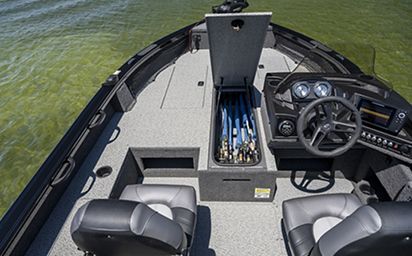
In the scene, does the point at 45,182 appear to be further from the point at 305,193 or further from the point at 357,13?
the point at 357,13

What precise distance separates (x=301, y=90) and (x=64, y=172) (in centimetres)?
194

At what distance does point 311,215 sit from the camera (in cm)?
163

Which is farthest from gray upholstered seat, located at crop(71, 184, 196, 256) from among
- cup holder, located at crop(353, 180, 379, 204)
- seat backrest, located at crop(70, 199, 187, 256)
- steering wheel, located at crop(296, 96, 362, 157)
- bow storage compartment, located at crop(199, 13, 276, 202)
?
cup holder, located at crop(353, 180, 379, 204)

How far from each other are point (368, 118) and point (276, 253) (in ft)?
4.01

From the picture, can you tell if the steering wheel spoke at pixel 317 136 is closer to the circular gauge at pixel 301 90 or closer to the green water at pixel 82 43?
the circular gauge at pixel 301 90

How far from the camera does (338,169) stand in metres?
2.35

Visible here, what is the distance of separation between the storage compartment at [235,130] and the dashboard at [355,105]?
221 mm

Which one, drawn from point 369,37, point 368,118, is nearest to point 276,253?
point 368,118

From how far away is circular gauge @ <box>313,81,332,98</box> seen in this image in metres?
1.95

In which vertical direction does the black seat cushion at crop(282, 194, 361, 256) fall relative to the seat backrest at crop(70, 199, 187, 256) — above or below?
below

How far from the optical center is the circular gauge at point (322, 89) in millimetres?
1951

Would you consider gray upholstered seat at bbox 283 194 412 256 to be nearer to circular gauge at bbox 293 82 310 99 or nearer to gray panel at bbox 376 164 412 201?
gray panel at bbox 376 164 412 201

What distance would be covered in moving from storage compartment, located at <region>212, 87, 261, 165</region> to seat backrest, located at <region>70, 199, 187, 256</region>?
906mm

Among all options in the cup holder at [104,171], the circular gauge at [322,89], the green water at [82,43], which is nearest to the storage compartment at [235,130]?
the circular gauge at [322,89]
